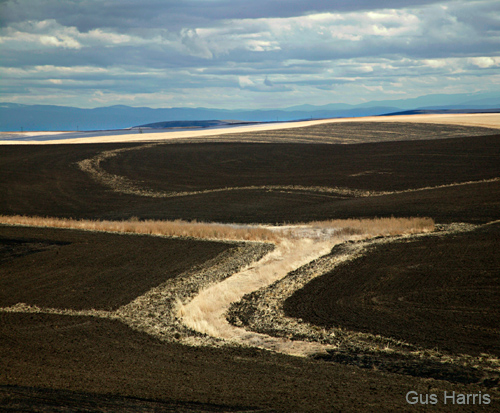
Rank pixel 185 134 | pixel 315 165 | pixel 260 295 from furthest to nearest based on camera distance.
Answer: pixel 185 134
pixel 315 165
pixel 260 295

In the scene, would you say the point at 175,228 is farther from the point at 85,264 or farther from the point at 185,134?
the point at 185,134

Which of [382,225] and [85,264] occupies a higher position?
[382,225]

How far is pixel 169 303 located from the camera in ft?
52.8

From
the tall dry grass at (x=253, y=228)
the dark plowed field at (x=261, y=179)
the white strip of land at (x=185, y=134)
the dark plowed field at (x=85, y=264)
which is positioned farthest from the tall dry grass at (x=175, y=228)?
the white strip of land at (x=185, y=134)

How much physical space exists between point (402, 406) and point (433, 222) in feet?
68.0

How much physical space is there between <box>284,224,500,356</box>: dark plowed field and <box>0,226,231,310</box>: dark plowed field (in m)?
6.40

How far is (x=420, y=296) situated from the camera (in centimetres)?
1535

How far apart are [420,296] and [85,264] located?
44.7 ft

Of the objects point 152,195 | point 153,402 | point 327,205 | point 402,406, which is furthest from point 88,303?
point 152,195

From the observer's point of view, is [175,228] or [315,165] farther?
[315,165]

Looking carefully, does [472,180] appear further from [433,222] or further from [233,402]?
[233,402]

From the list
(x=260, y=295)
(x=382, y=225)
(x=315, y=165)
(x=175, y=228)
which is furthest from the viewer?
(x=315, y=165)

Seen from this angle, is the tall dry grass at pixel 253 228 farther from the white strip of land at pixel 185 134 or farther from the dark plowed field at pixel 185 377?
the white strip of land at pixel 185 134

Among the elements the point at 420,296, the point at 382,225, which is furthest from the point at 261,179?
the point at 420,296
